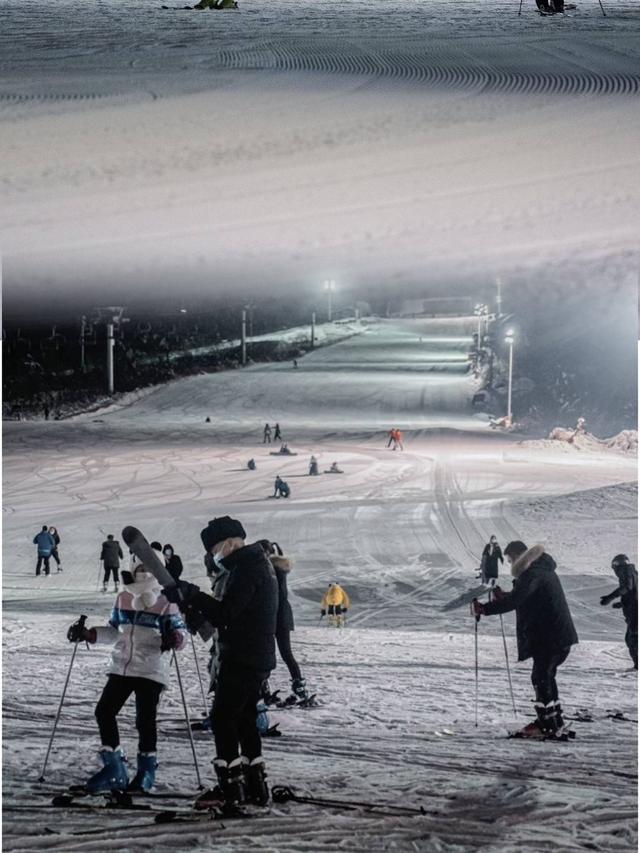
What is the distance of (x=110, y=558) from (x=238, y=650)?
3.93 ft

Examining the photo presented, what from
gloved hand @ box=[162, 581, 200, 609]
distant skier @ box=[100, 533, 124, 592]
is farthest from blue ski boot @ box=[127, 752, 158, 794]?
distant skier @ box=[100, 533, 124, 592]

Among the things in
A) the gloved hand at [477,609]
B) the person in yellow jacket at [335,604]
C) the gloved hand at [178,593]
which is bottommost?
the person in yellow jacket at [335,604]

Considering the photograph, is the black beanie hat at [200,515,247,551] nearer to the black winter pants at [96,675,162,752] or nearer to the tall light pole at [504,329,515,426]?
the black winter pants at [96,675,162,752]

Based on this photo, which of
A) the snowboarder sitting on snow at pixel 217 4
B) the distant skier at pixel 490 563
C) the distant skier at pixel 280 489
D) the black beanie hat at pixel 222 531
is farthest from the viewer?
the snowboarder sitting on snow at pixel 217 4

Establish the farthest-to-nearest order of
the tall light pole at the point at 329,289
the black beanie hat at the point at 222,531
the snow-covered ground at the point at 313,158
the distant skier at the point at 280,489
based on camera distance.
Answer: the snow-covered ground at the point at 313,158
the tall light pole at the point at 329,289
the distant skier at the point at 280,489
the black beanie hat at the point at 222,531

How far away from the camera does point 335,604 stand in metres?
4.62

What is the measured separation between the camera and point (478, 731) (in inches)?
158

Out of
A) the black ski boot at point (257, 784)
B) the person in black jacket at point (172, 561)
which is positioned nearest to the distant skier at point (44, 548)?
the person in black jacket at point (172, 561)

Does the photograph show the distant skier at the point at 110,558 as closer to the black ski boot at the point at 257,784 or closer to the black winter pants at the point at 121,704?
the black winter pants at the point at 121,704

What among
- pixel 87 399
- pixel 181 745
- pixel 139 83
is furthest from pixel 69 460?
pixel 139 83

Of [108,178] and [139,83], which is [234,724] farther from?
[139,83]

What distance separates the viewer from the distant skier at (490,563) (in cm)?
450

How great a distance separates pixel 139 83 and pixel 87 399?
4.03 meters

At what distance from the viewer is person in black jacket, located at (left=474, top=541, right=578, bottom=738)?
13.1 feet
